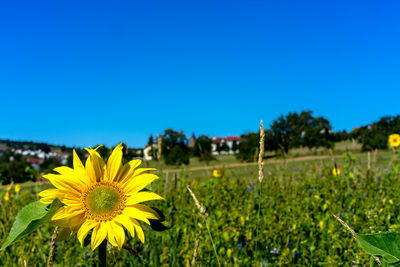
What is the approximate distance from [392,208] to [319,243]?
5.26 ft

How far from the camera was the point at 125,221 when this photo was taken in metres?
1.16

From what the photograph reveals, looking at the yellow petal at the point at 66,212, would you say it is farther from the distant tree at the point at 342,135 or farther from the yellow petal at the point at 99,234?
the distant tree at the point at 342,135

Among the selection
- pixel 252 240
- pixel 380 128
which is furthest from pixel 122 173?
pixel 380 128

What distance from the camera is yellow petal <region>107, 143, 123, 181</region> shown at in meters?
1.23

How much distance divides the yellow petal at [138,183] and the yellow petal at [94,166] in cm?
12

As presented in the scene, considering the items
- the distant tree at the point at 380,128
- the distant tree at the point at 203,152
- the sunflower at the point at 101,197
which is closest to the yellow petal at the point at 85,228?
the sunflower at the point at 101,197

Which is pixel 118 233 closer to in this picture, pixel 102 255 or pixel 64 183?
pixel 102 255

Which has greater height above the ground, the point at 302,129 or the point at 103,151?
the point at 302,129

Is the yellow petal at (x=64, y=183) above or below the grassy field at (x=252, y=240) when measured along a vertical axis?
above

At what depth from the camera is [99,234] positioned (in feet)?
3.71

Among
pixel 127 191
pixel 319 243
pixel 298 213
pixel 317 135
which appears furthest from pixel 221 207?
pixel 317 135

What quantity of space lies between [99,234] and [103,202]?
120 millimetres

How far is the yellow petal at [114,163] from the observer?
1232 mm

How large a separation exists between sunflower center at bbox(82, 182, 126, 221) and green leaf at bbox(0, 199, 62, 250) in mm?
121
